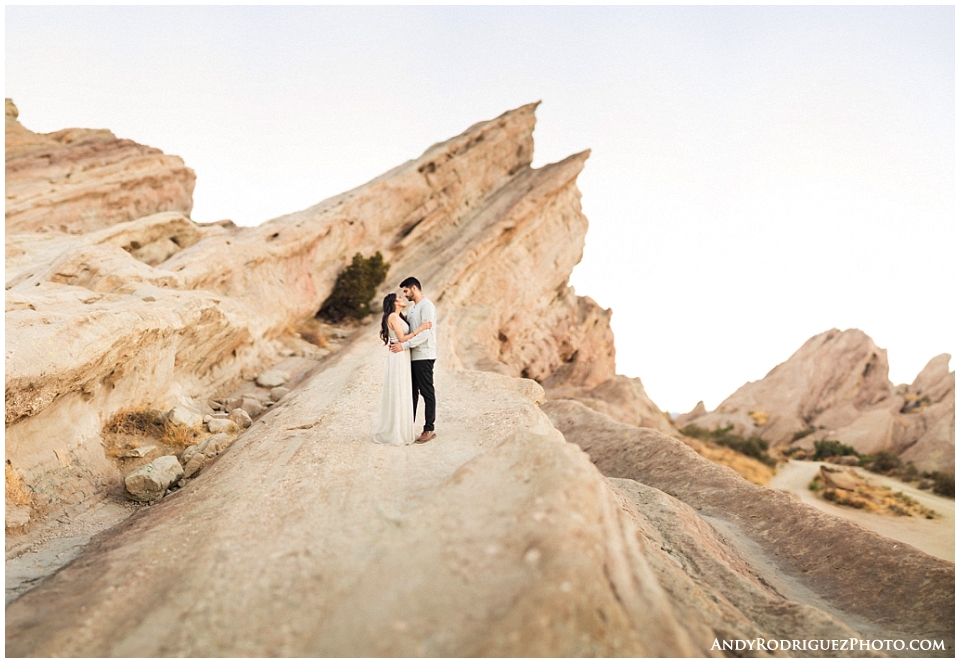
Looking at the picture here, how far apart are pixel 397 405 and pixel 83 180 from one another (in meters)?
21.8

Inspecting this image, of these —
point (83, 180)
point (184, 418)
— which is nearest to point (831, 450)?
point (184, 418)

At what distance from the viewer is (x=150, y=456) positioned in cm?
987

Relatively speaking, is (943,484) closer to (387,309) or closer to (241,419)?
(387,309)

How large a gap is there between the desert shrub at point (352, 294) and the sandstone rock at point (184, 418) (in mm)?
14083

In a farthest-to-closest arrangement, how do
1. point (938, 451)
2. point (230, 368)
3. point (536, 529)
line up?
point (938, 451) < point (230, 368) < point (536, 529)

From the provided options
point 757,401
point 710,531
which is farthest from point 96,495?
point 757,401

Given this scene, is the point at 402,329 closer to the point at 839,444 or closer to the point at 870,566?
the point at 870,566

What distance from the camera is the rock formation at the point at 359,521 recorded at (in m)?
4.06

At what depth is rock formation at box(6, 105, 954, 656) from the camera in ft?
13.3

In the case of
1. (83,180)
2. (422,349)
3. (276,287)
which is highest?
(83,180)

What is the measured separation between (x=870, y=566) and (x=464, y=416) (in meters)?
7.17

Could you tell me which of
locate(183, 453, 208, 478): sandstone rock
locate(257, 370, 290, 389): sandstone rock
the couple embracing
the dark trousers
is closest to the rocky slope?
locate(257, 370, 290, 389): sandstone rock

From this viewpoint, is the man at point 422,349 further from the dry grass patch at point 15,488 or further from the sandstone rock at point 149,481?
the dry grass patch at point 15,488

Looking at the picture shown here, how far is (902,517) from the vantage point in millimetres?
21141
